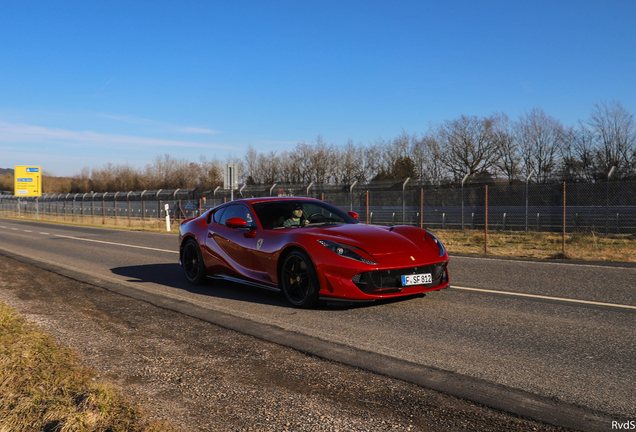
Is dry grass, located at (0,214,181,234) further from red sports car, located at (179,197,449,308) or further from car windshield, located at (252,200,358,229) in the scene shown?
car windshield, located at (252,200,358,229)

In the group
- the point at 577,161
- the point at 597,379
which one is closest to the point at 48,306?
the point at 597,379

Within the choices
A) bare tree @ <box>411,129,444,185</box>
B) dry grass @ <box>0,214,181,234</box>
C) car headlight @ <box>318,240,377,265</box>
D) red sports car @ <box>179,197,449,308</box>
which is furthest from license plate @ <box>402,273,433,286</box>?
bare tree @ <box>411,129,444,185</box>

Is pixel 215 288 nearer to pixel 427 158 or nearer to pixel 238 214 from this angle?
pixel 238 214

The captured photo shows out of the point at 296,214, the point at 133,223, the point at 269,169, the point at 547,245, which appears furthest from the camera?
the point at 269,169

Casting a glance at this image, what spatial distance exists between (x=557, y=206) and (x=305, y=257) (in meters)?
19.7

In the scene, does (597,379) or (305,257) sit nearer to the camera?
(597,379)

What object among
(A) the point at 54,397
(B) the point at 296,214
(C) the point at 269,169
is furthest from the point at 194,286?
(C) the point at 269,169

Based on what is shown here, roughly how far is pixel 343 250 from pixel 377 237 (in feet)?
1.80

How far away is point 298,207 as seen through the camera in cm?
734

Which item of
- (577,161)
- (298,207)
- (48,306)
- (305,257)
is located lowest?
(48,306)

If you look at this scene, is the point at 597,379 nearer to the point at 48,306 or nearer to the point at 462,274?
the point at 462,274

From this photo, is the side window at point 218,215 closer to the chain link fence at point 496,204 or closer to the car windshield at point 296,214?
the car windshield at point 296,214

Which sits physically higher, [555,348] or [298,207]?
[298,207]

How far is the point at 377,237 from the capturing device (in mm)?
6141
